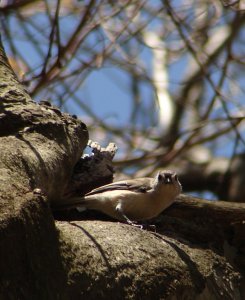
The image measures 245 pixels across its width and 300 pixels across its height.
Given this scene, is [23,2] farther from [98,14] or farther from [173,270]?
[173,270]

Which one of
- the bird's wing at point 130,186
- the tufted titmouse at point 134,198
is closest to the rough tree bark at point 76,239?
the tufted titmouse at point 134,198

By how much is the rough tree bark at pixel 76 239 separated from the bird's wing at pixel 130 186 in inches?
15.1

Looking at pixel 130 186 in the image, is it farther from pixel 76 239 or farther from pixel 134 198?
pixel 76 239

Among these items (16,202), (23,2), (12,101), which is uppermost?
(23,2)

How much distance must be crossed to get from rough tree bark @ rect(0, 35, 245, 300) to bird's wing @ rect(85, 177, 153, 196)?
38cm

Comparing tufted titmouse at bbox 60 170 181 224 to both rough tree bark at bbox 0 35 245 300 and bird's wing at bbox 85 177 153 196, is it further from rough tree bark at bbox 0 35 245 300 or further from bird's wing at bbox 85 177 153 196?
rough tree bark at bbox 0 35 245 300

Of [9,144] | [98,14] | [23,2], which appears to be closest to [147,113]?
[98,14]

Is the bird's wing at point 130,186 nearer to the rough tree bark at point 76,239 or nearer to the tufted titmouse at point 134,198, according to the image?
the tufted titmouse at point 134,198

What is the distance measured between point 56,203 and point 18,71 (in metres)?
2.68

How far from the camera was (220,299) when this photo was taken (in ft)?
10.4

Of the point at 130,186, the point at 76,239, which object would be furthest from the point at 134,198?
the point at 76,239

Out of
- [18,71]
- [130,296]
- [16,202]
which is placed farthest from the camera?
[18,71]

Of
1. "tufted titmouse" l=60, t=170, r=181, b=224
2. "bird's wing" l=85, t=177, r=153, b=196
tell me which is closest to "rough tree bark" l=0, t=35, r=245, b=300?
"tufted titmouse" l=60, t=170, r=181, b=224

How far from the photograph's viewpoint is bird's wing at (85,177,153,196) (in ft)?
13.4
